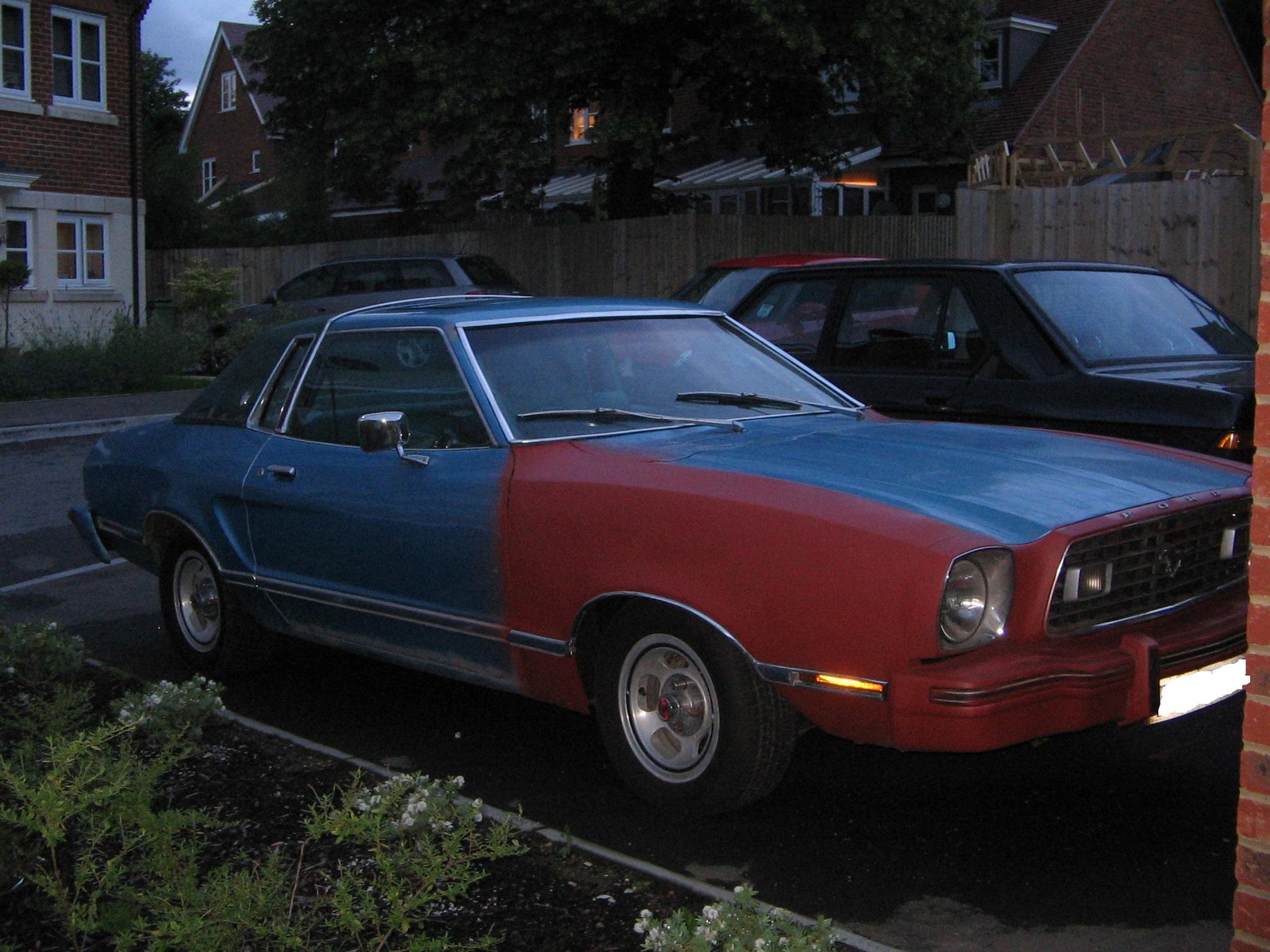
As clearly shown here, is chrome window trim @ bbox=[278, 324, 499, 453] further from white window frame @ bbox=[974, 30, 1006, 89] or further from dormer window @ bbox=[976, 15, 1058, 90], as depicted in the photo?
white window frame @ bbox=[974, 30, 1006, 89]

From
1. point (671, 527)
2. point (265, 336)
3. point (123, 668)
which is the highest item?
point (265, 336)

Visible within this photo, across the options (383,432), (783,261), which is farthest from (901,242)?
(383,432)

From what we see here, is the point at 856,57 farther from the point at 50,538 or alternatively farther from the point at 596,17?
the point at 50,538

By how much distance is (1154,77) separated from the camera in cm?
3394

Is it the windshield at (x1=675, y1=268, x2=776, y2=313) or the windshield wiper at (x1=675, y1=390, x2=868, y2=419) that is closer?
the windshield wiper at (x1=675, y1=390, x2=868, y2=419)

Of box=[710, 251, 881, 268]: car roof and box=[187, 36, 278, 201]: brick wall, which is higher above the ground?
box=[187, 36, 278, 201]: brick wall

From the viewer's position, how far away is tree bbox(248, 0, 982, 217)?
20.7 meters

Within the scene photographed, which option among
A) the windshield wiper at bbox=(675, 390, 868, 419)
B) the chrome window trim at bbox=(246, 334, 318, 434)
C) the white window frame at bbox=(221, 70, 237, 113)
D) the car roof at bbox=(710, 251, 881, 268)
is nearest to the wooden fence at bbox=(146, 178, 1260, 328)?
the car roof at bbox=(710, 251, 881, 268)

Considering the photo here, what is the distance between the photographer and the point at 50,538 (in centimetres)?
976

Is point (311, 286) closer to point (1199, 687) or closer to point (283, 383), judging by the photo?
point (283, 383)

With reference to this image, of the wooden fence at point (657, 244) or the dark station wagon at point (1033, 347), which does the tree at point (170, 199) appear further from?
the dark station wagon at point (1033, 347)

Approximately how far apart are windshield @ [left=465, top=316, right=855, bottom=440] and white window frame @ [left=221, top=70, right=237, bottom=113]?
5530 cm

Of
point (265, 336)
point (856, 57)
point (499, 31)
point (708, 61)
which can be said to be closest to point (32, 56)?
point (499, 31)

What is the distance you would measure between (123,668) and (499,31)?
52.7 feet
